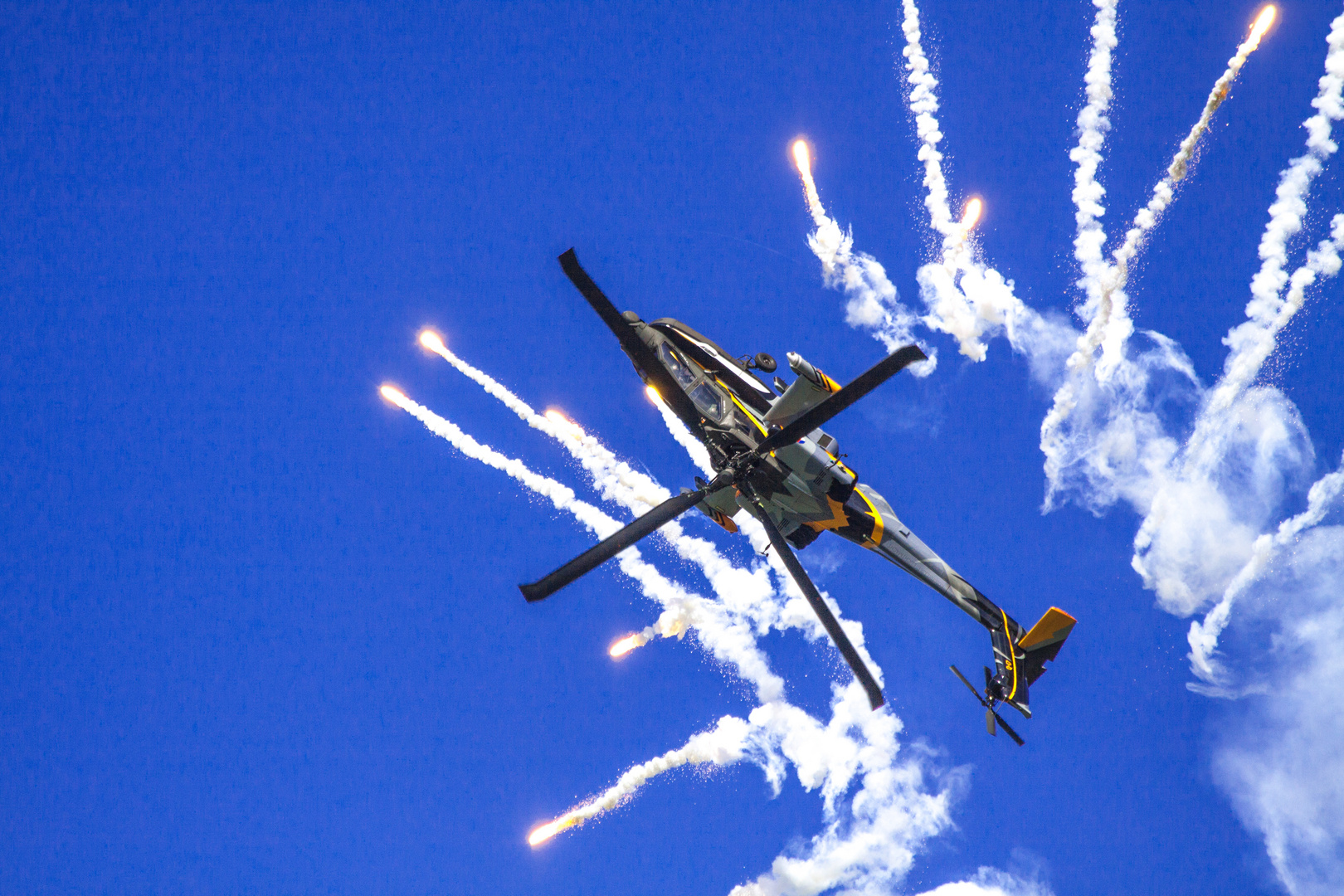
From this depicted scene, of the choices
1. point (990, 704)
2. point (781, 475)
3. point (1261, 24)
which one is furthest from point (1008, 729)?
Result: point (1261, 24)

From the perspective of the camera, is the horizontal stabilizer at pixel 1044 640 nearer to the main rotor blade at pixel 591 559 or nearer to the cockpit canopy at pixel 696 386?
the cockpit canopy at pixel 696 386

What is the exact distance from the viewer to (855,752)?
36.5 meters

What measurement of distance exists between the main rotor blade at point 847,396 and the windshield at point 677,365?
2.76 m

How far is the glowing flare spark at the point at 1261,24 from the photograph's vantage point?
87.4 feet

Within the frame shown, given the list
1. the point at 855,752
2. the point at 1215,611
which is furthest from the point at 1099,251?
the point at 855,752

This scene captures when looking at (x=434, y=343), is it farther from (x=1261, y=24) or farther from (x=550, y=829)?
(x=1261, y=24)

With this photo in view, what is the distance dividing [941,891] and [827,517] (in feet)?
72.0

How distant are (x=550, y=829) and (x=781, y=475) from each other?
21079 mm

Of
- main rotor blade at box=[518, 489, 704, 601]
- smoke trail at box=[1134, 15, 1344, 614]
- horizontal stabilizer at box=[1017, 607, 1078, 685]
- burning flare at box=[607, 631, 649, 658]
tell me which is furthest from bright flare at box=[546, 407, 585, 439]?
smoke trail at box=[1134, 15, 1344, 614]

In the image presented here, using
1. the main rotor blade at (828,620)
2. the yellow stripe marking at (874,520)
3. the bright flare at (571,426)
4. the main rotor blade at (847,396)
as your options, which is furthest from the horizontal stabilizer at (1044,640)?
the bright flare at (571,426)

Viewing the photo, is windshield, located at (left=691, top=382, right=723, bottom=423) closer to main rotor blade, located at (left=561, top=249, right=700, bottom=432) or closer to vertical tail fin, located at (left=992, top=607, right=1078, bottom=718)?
main rotor blade, located at (left=561, top=249, right=700, bottom=432)

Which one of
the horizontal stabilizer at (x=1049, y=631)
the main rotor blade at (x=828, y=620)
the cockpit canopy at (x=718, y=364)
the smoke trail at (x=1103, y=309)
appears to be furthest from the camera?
the smoke trail at (x=1103, y=309)

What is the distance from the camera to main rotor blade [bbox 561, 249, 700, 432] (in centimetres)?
1894

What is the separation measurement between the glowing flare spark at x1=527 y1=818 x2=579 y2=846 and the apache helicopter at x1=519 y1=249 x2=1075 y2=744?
17.4 meters
